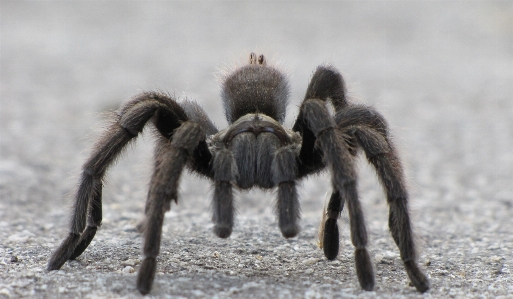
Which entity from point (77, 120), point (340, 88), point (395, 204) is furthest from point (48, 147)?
point (395, 204)

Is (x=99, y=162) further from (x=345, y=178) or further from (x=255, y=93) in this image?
(x=345, y=178)

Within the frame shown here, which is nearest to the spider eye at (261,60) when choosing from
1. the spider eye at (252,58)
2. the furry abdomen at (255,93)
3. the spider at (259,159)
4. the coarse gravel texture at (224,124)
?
the spider eye at (252,58)

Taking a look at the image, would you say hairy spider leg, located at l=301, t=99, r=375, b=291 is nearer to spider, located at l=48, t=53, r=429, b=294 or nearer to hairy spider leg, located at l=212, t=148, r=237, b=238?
spider, located at l=48, t=53, r=429, b=294

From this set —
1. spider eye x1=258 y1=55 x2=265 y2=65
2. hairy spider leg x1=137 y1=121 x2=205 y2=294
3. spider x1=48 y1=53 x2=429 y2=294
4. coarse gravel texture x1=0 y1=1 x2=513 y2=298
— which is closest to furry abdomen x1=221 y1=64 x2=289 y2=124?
spider x1=48 y1=53 x2=429 y2=294

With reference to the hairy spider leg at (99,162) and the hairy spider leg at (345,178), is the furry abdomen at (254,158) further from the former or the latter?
the hairy spider leg at (99,162)

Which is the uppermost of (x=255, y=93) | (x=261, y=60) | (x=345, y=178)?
(x=261, y=60)

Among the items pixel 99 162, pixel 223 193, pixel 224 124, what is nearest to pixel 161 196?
pixel 223 193

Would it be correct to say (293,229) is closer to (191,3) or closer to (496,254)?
(496,254)
